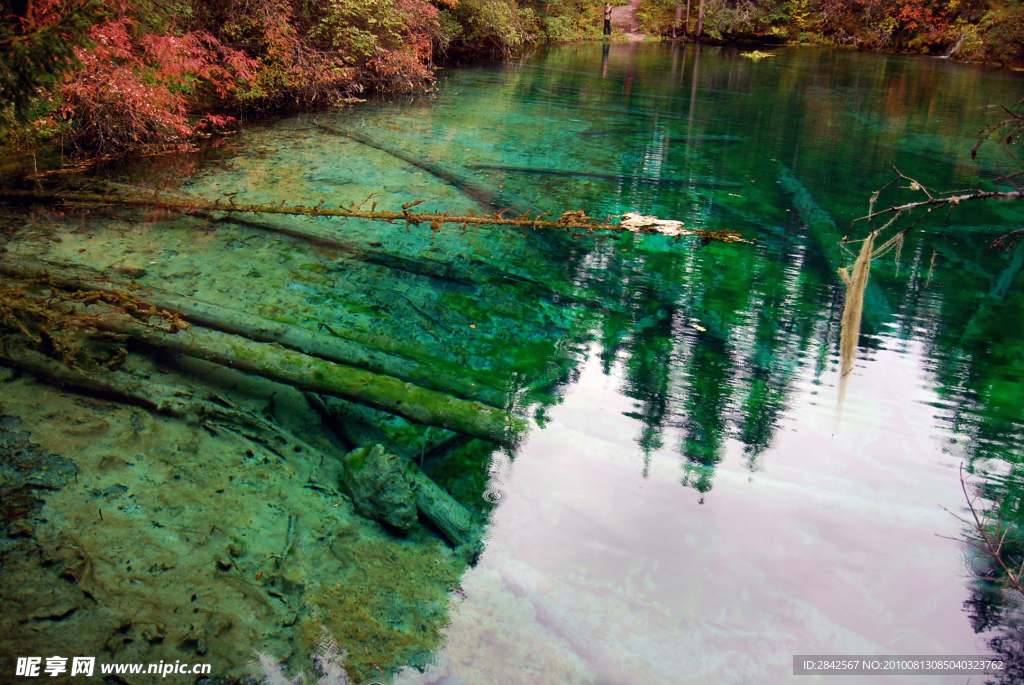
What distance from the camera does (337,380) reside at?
14.4 ft

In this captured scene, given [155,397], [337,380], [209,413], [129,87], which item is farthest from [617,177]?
[155,397]

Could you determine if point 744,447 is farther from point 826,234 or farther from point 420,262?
point 826,234

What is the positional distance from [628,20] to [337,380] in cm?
3498

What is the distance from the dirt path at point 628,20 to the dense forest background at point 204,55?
41.7 ft

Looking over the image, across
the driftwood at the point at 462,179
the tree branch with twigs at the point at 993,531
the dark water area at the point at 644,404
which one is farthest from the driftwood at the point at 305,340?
the driftwood at the point at 462,179

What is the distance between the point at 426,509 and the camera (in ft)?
12.1

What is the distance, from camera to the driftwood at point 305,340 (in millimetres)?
4684

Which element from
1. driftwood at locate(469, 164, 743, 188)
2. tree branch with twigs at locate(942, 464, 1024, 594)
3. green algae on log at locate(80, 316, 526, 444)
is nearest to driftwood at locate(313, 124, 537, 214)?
driftwood at locate(469, 164, 743, 188)

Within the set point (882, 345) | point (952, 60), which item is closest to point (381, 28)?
point (882, 345)

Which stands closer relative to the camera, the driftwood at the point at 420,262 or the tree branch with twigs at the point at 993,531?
the tree branch with twigs at the point at 993,531

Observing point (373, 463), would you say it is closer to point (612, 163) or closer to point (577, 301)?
point (577, 301)


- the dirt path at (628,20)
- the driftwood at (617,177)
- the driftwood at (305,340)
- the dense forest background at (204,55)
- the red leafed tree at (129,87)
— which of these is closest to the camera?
the driftwood at (305,340)

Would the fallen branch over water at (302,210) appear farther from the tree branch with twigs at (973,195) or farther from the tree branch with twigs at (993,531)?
the tree branch with twigs at (993,531)

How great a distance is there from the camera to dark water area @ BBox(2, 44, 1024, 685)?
3197 mm
